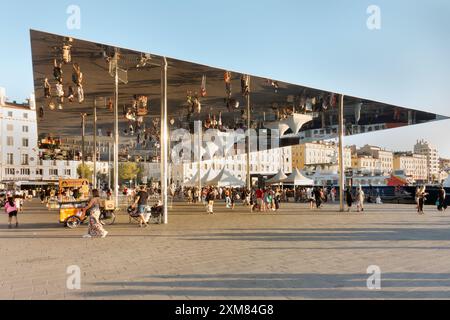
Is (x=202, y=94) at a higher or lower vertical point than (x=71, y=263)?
higher

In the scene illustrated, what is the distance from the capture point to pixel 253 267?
8.17 m

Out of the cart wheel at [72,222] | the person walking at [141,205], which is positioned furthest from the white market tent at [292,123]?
the cart wheel at [72,222]

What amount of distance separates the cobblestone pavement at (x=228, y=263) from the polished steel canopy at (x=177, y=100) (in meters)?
6.24

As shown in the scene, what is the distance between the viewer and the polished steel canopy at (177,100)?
16734mm

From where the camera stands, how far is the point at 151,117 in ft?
105

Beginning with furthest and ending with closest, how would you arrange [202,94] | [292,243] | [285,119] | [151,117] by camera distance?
[151,117]
[285,119]
[202,94]
[292,243]

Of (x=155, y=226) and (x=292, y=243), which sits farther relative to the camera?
(x=155, y=226)

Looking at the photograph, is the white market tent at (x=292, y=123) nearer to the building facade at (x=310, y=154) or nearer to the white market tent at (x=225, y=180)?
the white market tent at (x=225, y=180)

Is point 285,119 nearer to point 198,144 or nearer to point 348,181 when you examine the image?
point 198,144

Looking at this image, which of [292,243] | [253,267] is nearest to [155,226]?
[292,243]

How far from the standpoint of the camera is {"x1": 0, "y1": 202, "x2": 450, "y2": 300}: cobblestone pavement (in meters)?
6.37

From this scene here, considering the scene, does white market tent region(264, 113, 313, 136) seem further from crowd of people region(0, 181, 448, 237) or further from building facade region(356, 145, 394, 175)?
building facade region(356, 145, 394, 175)

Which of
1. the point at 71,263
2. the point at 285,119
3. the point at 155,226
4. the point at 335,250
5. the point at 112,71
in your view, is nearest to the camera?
the point at 71,263
